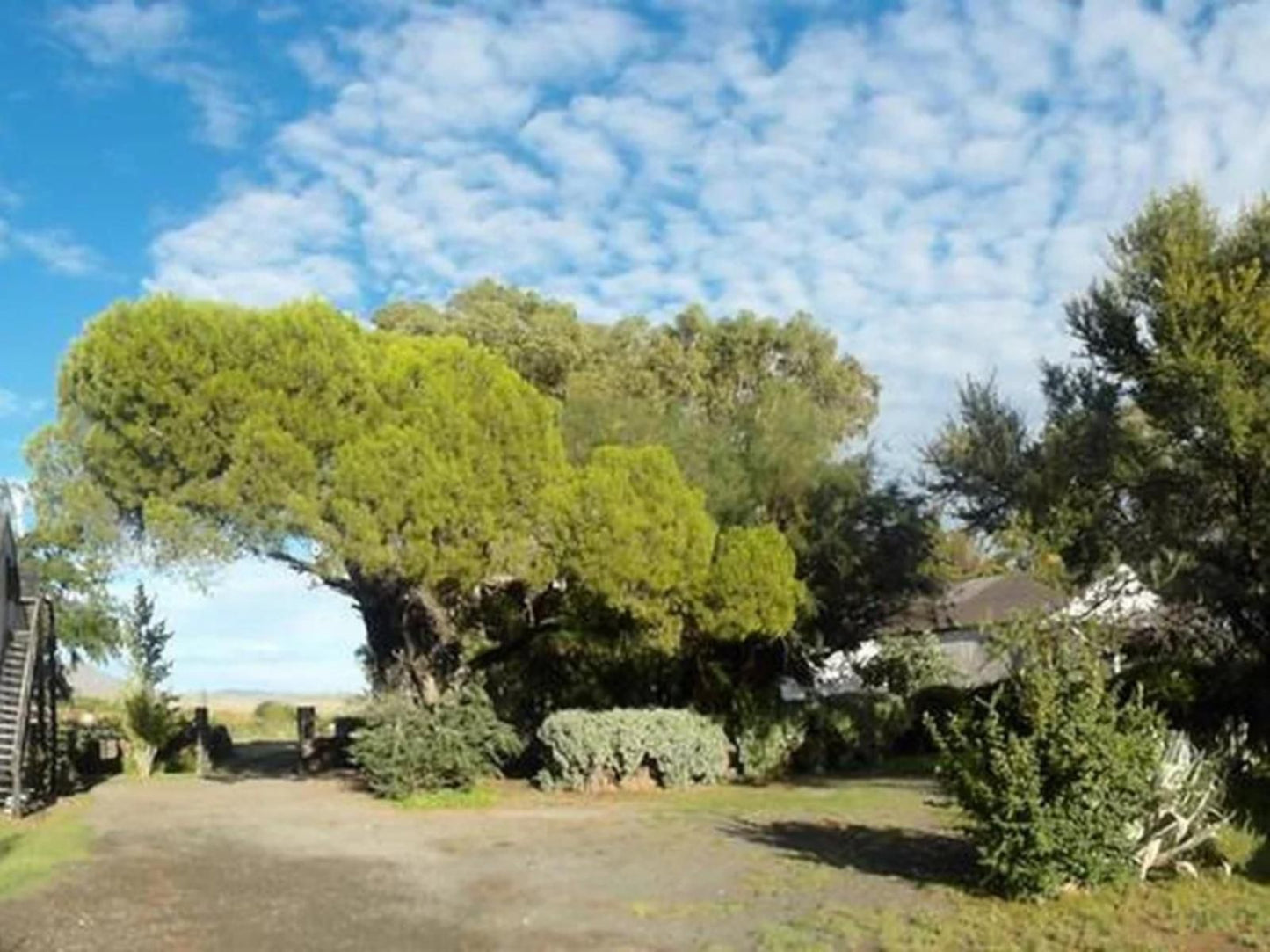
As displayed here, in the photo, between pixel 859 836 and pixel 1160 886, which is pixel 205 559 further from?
pixel 1160 886

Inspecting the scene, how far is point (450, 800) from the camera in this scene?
733 inches

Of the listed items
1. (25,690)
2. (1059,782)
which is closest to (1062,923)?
(1059,782)

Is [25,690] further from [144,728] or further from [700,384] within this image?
[700,384]

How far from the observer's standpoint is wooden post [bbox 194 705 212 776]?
25.4m

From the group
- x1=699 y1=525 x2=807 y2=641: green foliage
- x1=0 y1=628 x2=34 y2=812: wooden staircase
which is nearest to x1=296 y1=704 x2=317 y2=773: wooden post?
x1=0 y1=628 x2=34 y2=812: wooden staircase

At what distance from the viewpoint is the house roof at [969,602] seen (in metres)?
26.5

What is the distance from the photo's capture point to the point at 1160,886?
32.1 ft

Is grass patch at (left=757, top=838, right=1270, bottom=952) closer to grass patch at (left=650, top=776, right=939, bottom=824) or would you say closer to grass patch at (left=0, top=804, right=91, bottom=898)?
grass patch at (left=650, top=776, right=939, bottom=824)

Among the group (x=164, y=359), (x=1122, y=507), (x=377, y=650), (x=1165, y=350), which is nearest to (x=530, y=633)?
(x=377, y=650)

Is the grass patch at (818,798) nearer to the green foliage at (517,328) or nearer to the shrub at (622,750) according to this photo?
the shrub at (622,750)

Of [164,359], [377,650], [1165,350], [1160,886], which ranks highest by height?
[164,359]

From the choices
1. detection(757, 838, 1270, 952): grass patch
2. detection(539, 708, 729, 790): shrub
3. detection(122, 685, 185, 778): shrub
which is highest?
detection(122, 685, 185, 778): shrub

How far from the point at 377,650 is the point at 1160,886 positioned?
15.6 meters

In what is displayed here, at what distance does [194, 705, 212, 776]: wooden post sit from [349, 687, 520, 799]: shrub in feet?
21.9
